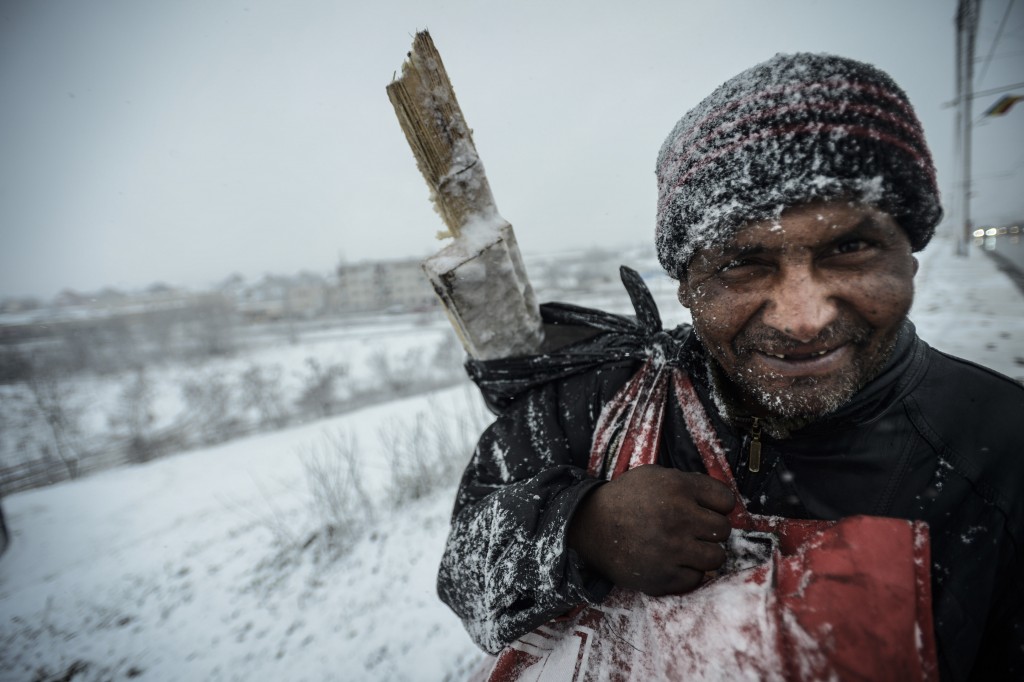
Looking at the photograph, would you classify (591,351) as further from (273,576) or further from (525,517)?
(273,576)

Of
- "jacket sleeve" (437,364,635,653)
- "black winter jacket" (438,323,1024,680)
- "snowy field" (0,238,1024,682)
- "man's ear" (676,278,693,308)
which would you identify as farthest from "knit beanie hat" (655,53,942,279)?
"snowy field" (0,238,1024,682)

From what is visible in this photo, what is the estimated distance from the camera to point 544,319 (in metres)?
1.63

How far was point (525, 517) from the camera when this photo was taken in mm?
985

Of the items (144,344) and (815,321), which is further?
(144,344)

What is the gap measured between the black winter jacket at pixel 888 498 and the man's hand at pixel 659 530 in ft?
0.25

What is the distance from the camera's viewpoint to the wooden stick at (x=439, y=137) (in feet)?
3.68

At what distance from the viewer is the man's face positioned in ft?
2.65

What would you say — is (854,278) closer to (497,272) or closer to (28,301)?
(497,272)

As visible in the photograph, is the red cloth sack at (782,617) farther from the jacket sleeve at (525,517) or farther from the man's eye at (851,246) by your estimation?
the man's eye at (851,246)

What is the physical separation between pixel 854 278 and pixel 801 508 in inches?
22.6

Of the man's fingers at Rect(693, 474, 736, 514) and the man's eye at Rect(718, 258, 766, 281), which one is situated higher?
the man's eye at Rect(718, 258, 766, 281)

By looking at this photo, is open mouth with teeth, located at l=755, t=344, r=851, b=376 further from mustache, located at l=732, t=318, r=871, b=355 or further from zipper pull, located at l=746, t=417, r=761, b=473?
zipper pull, located at l=746, t=417, r=761, b=473

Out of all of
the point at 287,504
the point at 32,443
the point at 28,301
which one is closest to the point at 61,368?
the point at 28,301

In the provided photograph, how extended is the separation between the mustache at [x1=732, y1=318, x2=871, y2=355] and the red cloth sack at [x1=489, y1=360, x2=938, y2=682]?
1.12 ft
